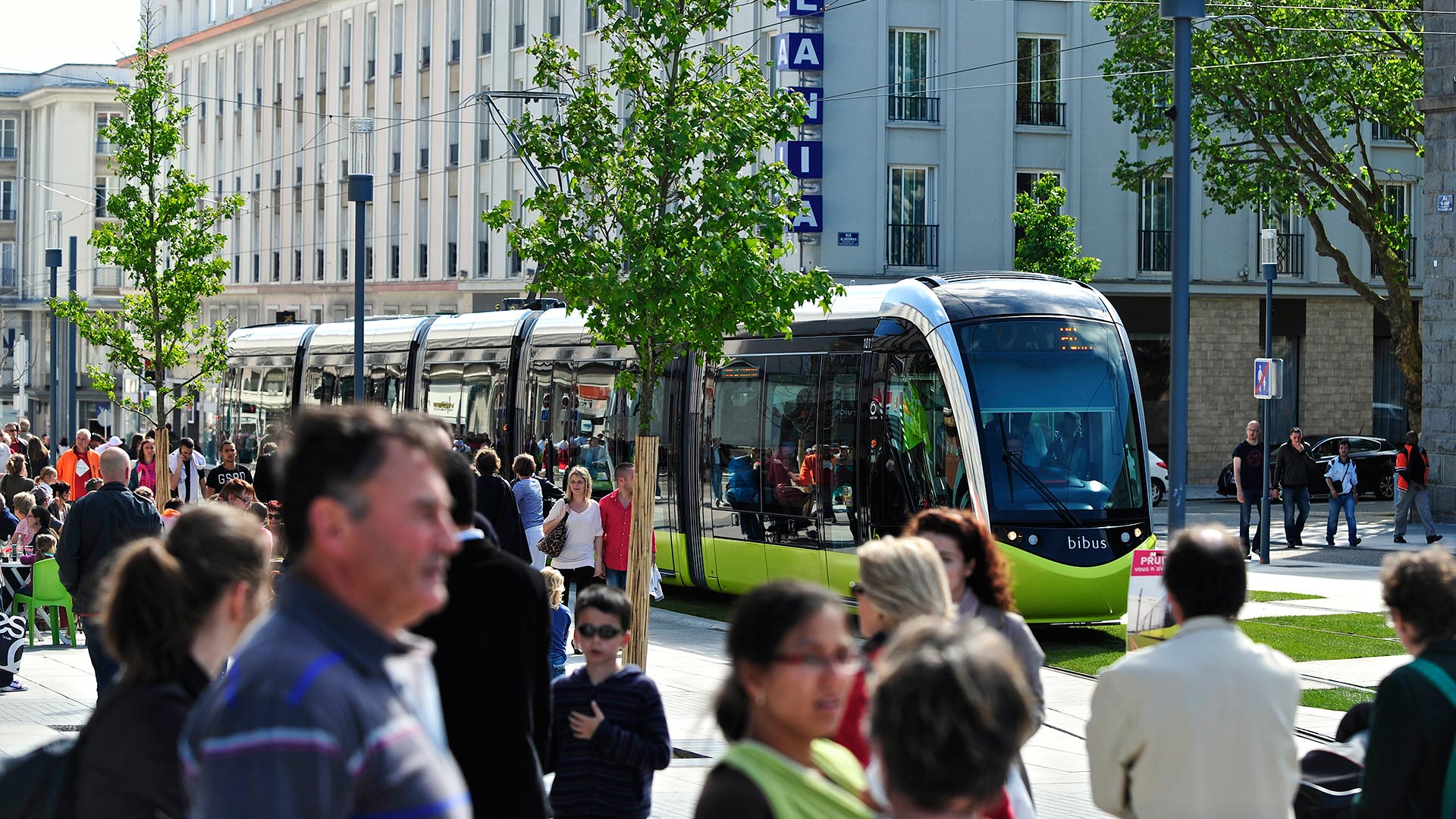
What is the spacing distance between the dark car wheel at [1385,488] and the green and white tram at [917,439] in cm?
2434

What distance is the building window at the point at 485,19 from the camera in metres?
53.1

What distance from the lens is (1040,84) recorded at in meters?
41.1

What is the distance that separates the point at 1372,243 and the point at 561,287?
28.2 meters

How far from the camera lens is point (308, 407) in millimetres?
3047

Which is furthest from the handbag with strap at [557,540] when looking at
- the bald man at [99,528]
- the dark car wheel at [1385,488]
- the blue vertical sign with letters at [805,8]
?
the dark car wheel at [1385,488]

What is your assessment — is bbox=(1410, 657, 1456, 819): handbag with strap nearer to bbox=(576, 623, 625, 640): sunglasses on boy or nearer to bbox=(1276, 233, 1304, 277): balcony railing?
bbox=(576, 623, 625, 640): sunglasses on boy

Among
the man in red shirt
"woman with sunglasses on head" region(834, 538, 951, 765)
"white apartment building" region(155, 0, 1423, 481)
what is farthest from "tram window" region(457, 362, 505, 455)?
"woman with sunglasses on head" region(834, 538, 951, 765)

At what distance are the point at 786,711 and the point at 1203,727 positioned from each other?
155cm

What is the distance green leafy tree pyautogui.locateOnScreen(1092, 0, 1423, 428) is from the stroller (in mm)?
31151

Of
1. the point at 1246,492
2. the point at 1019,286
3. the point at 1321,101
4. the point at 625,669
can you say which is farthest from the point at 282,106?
the point at 625,669

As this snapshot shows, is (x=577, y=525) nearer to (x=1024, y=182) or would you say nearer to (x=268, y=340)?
(x=268, y=340)

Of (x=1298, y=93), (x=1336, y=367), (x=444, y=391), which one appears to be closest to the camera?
(x=444, y=391)

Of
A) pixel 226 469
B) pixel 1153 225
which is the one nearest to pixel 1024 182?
pixel 1153 225

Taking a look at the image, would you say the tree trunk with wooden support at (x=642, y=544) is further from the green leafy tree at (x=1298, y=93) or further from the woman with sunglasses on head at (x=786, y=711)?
the green leafy tree at (x=1298, y=93)
